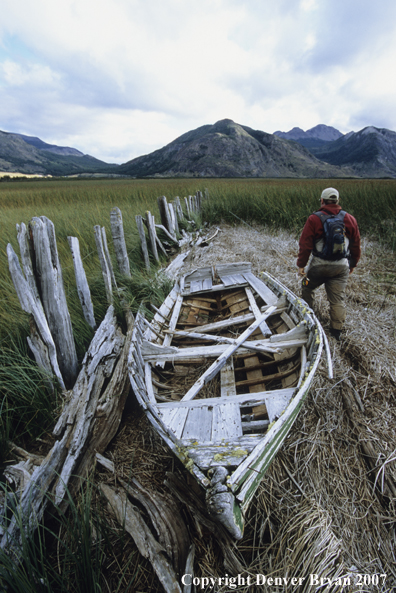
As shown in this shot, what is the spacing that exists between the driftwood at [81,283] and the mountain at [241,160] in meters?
125

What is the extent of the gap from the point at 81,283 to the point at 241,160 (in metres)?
143

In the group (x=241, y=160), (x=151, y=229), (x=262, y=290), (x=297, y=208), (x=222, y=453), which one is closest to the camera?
(x=222, y=453)

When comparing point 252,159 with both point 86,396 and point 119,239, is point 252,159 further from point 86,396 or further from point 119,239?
point 86,396

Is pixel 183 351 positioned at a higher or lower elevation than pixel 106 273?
lower

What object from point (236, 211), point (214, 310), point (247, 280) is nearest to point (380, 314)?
point (247, 280)

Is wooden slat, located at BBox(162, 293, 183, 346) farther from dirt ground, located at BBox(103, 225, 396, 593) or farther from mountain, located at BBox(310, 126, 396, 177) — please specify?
mountain, located at BBox(310, 126, 396, 177)

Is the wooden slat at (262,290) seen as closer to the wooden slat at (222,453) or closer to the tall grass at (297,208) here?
the wooden slat at (222,453)

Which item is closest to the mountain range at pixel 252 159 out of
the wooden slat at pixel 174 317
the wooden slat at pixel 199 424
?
the wooden slat at pixel 174 317

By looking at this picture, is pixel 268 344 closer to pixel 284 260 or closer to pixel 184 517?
pixel 184 517

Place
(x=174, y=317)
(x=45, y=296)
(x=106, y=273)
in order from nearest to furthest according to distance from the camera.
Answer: (x=45, y=296)
(x=106, y=273)
(x=174, y=317)

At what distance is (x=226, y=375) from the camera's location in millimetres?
2953

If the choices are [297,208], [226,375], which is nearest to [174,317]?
[226,375]

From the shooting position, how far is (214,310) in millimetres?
4547

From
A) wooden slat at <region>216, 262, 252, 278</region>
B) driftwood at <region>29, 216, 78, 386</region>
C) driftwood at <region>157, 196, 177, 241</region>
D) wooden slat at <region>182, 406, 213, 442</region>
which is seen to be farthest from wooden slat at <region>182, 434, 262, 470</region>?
driftwood at <region>157, 196, 177, 241</region>
